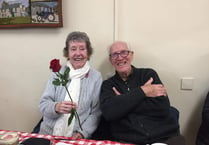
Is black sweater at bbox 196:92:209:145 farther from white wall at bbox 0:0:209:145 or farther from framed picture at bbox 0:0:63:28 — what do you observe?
framed picture at bbox 0:0:63:28

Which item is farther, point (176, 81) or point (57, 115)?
point (176, 81)

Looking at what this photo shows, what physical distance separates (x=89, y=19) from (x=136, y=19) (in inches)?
14.5

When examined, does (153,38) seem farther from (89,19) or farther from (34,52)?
(34,52)

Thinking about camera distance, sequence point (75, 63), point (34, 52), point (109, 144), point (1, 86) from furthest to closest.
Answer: point (1, 86)
point (34, 52)
point (75, 63)
point (109, 144)

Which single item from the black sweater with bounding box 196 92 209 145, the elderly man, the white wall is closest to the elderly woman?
the elderly man

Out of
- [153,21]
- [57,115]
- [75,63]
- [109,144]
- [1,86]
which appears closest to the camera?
[109,144]

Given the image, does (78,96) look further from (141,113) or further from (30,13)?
(30,13)

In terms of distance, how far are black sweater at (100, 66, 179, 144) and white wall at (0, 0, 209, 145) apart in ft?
1.44

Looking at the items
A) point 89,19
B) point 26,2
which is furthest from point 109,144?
point 26,2

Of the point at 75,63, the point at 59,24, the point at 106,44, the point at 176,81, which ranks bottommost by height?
the point at 176,81

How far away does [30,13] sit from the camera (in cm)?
186

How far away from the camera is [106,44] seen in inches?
72.2

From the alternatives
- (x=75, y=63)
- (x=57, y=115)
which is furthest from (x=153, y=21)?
(x=57, y=115)

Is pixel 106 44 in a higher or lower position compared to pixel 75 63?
higher
